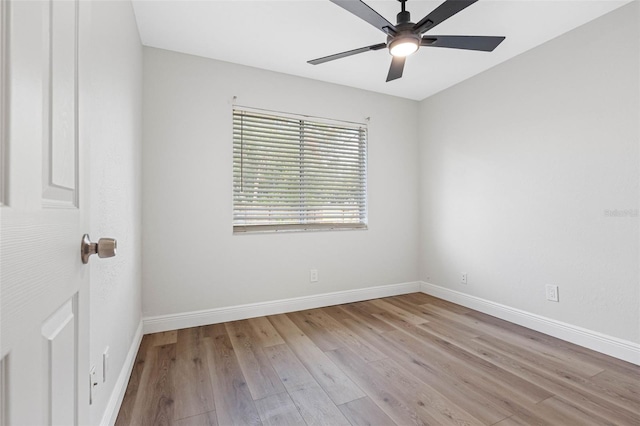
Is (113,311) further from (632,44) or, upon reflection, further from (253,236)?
(632,44)

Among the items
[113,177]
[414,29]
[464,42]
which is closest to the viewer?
[113,177]

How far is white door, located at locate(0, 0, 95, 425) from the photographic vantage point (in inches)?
15.8

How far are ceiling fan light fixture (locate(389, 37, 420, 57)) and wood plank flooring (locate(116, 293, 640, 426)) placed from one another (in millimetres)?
2042

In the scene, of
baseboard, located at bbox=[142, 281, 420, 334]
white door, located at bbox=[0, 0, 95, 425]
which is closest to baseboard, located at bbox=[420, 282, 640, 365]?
baseboard, located at bbox=[142, 281, 420, 334]

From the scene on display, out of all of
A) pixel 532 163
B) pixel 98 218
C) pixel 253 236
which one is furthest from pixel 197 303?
pixel 532 163

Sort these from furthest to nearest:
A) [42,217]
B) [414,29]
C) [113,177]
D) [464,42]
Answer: [464,42], [414,29], [113,177], [42,217]

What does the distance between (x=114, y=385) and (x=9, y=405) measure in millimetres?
1369

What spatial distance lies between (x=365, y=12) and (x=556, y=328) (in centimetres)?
272

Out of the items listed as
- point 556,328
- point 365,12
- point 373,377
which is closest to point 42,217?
point 365,12

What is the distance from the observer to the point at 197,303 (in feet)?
8.54

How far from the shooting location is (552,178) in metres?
2.40

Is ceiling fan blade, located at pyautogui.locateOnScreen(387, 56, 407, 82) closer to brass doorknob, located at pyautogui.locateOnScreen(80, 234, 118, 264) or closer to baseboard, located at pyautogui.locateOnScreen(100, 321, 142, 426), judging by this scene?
brass doorknob, located at pyautogui.locateOnScreen(80, 234, 118, 264)

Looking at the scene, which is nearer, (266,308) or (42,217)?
(42,217)

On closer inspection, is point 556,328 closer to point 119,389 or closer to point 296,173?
point 296,173
